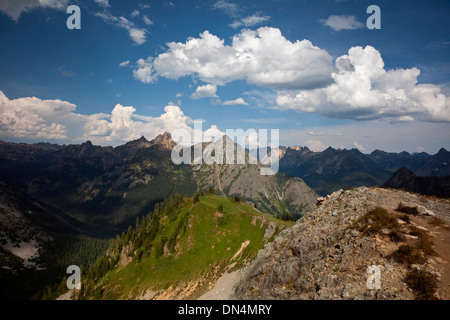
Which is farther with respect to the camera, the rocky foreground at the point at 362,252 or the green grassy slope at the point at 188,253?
the green grassy slope at the point at 188,253

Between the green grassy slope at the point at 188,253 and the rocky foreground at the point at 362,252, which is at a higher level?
the rocky foreground at the point at 362,252

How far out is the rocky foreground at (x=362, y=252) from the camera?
26.0 meters

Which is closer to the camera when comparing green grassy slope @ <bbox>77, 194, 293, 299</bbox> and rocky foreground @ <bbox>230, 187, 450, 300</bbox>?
rocky foreground @ <bbox>230, 187, 450, 300</bbox>

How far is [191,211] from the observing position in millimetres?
135875

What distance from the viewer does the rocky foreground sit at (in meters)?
26.0

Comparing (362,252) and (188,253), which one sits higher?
(362,252)

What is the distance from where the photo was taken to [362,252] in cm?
3166

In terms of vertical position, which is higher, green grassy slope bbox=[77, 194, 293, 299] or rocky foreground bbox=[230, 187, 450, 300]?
rocky foreground bbox=[230, 187, 450, 300]

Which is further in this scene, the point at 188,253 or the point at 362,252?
the point at 188,253

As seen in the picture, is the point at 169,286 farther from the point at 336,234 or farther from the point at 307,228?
the point at 336,234
